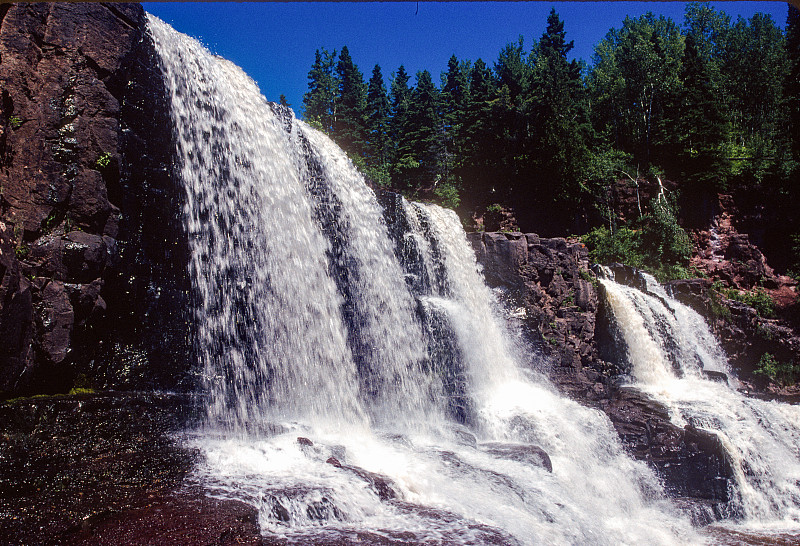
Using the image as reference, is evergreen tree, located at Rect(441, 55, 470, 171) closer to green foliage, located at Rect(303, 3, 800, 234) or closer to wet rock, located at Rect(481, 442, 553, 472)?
green foliage, located at Rect(303, 3, 800, 234)

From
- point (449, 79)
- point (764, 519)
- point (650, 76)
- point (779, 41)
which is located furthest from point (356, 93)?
point (764, 519)

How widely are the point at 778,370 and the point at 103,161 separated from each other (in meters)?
26.2

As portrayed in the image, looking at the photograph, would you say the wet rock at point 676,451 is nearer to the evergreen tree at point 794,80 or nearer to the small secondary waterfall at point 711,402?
the small secondary waterfall at point 711,402

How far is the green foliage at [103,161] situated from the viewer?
8727 mm

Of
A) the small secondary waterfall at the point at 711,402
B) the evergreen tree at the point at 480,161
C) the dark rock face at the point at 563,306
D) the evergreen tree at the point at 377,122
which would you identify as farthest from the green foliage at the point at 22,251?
the evergreen tree at the point at 377,122

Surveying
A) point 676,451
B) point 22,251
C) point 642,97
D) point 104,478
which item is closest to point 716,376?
point 676,451

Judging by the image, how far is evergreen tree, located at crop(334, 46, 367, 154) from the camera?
40938 millimetres

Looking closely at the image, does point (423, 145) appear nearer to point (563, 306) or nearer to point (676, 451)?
point (563, 306)

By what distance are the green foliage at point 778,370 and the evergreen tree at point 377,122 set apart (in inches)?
1111

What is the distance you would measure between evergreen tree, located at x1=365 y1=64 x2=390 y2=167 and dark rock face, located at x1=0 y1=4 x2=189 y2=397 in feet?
101

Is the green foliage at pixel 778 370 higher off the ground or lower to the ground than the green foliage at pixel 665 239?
lower

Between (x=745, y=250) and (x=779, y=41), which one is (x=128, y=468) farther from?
(x=779, y=41)

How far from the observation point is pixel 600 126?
3516 centimetres

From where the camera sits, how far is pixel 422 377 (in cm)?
1452
